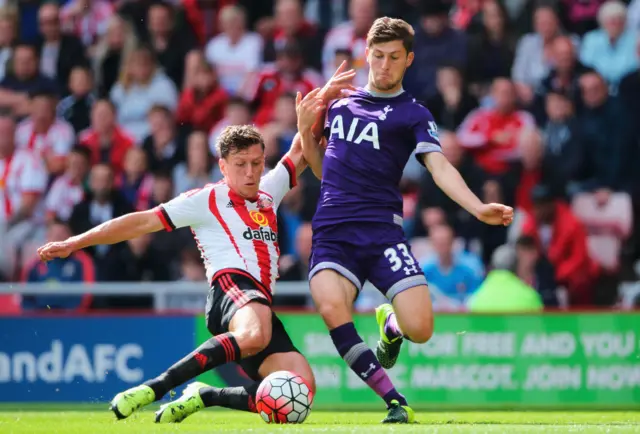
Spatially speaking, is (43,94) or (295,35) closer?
(295,35)

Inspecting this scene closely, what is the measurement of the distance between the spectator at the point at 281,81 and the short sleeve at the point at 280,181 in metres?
5.80

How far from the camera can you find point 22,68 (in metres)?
16.7

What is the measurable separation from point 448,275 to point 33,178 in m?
5.46

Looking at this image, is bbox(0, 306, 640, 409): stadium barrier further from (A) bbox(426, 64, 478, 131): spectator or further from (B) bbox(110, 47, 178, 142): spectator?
(B) bbox(110, 47, 178, 142): spectator


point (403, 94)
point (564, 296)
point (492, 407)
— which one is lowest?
point (492, 407)

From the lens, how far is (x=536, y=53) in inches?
599

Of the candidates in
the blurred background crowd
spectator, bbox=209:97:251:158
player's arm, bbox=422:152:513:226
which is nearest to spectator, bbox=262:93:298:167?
the blurred background crowd

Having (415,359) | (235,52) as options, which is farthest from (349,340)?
(235,52)

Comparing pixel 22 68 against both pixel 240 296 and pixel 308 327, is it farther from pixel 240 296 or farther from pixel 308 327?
pixel 240 296

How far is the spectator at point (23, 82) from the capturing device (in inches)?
653

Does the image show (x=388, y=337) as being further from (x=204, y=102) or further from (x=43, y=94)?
(x=43, y=94)

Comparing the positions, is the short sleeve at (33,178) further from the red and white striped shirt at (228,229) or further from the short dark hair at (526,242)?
the red and white striped shirt at (228,229)

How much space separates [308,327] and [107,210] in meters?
3.59

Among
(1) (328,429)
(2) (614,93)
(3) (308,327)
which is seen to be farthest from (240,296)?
(2) (614,93)
